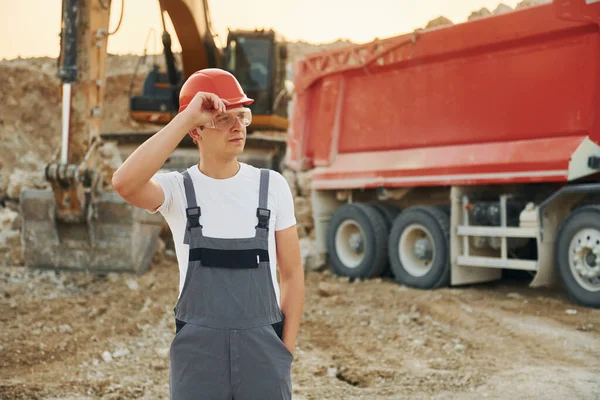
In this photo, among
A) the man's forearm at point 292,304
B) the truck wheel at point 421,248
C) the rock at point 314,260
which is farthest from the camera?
the rock at point 314,260

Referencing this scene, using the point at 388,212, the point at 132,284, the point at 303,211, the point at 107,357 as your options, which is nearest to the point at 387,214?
the point at 388,212

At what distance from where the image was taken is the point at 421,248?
9.62 metres

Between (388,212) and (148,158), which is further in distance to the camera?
(388,212)

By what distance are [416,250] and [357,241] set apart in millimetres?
1246

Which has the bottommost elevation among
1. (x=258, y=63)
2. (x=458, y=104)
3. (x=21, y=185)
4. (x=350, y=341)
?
(x=350, y=341)

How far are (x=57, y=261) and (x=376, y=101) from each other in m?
4.30

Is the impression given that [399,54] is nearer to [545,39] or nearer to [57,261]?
[545,39]

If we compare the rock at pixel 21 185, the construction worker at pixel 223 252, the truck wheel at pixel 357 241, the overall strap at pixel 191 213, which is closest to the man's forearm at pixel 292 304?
the construction worker at pixel 223 252

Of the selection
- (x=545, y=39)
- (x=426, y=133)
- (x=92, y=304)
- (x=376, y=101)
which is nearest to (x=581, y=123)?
(x=545, y=39)

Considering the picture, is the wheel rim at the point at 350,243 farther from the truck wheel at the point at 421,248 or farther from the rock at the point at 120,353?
the rock at the point at 120,353

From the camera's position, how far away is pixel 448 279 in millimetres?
9359

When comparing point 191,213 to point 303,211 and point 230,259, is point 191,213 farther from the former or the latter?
point 303,211

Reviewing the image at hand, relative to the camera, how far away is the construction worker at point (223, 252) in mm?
2439

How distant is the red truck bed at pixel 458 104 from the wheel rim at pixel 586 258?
0.59 metres
